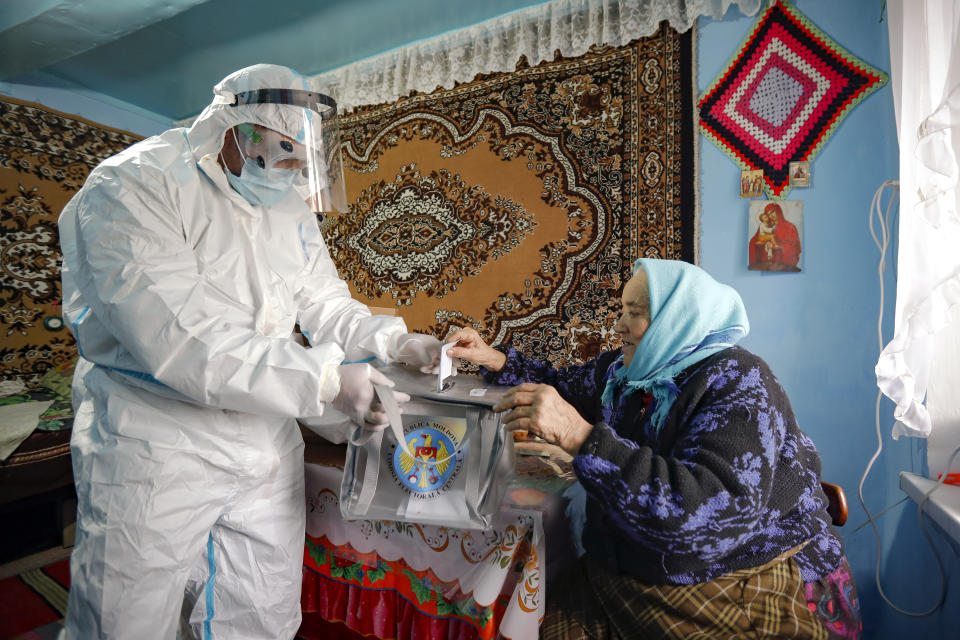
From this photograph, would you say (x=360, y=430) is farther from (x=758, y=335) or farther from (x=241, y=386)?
(x=758, y=335)

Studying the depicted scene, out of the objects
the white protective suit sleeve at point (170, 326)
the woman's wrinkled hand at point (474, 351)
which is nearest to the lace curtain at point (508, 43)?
the woman's wrinkled hand at point (474, 351)

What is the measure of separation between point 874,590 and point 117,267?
2.51m

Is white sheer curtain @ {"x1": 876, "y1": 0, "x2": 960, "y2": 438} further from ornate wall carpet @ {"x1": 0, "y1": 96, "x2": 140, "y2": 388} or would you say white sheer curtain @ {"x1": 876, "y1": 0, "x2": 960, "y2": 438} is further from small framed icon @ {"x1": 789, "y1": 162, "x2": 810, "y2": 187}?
ornate wall carpet @ {"x1": 0, "y1": 96, "x2": 140, "y2": 388}

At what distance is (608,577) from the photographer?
3.84 feet

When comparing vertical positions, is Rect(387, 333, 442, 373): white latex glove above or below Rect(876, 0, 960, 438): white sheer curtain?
below

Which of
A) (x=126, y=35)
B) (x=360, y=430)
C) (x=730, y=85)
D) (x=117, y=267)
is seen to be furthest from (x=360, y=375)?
(x=126, y=35)

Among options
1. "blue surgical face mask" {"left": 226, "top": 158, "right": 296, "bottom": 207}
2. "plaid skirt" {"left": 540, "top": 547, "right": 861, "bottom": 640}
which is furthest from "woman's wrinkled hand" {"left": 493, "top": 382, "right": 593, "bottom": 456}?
"blue surgical face mask" {"left": 226, "top": 158, "right": 296, "bottom": 207}

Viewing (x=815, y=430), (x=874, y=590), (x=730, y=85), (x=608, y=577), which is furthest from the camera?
(x=730, y=85)

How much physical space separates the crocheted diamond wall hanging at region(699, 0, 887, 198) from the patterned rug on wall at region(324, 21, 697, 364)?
0.51 feet

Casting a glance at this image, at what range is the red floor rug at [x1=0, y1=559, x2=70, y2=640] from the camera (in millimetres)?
1840

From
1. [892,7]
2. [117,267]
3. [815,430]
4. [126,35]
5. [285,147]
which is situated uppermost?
[126,35]

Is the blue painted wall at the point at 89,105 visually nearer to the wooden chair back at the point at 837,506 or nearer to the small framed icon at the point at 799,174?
the small framed icon at the point at 799,174

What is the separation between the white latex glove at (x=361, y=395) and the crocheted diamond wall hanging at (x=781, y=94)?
1744mm

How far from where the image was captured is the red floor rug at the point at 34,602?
1840 millimetres
